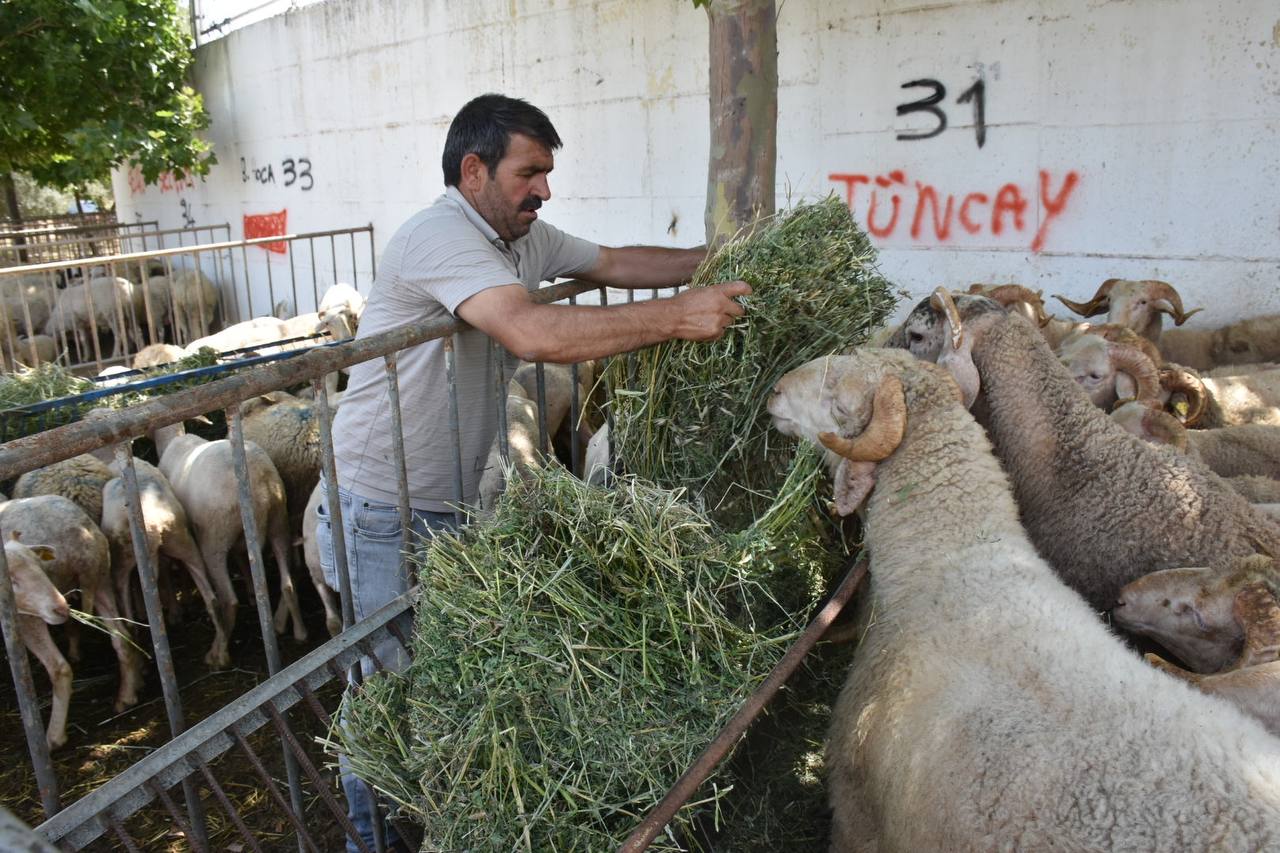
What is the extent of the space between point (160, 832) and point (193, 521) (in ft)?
7.34

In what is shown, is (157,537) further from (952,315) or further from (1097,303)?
(1097,303)

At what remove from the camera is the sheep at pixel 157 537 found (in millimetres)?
5449

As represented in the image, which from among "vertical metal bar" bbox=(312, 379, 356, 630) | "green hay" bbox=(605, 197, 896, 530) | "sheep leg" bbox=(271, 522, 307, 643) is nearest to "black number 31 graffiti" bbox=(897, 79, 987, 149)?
"green hay" bbox=(605, 197, 896, 530)

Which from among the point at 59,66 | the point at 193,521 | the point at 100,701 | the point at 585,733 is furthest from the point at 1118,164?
the point at 59,66

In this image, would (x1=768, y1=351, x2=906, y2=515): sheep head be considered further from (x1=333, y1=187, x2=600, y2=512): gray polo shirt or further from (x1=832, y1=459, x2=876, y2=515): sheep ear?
(x1=333, y1=187, x2=600, y2=512): gray polo shirt

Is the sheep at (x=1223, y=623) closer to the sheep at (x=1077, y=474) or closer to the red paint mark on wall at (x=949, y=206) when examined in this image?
the sheep at (x=1077, y=474)

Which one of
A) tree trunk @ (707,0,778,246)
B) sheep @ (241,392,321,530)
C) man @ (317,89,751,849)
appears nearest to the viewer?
man @ (317,89,751,849)

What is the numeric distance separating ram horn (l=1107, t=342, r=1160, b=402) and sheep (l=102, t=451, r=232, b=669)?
486cm

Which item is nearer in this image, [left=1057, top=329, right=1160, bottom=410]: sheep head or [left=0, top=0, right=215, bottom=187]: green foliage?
[left=1057, top=329, right=1160, bottom=410]: sheep head

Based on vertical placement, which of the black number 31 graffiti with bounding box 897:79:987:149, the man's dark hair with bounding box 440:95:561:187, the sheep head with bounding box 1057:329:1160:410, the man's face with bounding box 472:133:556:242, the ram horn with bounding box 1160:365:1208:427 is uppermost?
the black number 31 graffiti with bounding box 897:79:987:149

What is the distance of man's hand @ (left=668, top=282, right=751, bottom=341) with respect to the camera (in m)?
3.07

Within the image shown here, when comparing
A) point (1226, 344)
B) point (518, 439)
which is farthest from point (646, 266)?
point (1226, 344)

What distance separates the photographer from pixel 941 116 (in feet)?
21.7

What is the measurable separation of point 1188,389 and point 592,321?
3.19 m
